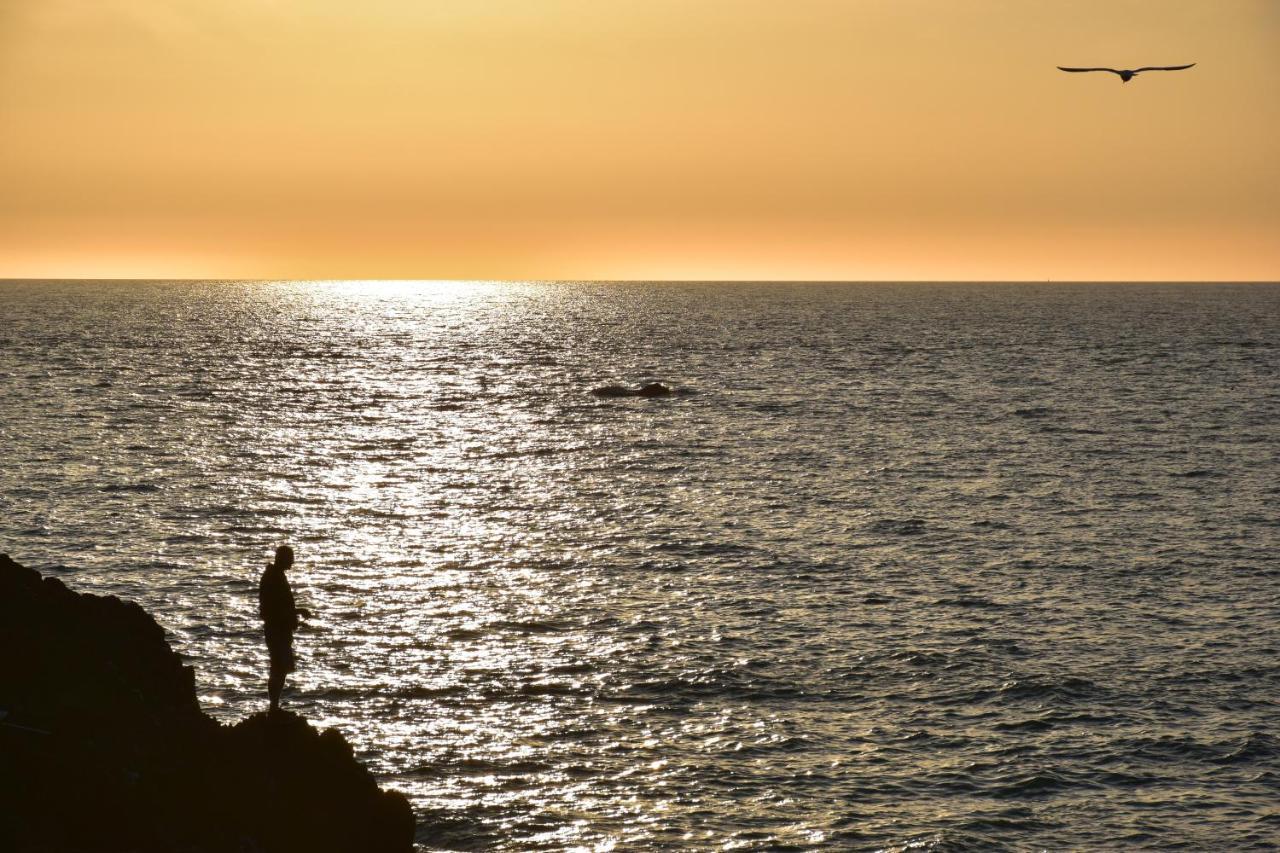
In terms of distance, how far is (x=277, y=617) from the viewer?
22.0 meters

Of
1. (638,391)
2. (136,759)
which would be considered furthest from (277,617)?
(638,391)

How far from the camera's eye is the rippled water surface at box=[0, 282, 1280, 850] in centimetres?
2762

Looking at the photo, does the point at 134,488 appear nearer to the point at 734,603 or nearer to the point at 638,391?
the point at 734,603

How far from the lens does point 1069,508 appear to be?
60.6 m

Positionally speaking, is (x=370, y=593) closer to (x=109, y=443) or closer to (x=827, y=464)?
(x=827, y=464)

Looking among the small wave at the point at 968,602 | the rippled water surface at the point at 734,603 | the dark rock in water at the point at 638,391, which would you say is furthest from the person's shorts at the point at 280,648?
the dark rock in water at the point at 638,391

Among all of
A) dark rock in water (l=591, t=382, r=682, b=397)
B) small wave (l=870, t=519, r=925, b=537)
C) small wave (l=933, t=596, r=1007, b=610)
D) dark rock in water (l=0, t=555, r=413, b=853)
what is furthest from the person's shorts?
dark rock in water (l=591, t=382, r=682, b=397)

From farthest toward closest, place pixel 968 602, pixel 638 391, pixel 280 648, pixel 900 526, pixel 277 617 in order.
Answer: pixel 638 391 → pixel 900 526 → pixel 968 602 → pixel 280 648 → pixel 277 617

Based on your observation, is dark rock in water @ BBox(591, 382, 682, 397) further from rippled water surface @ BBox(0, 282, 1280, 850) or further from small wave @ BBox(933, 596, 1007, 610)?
small wave @ BBox(933, 596, 1007, 610)

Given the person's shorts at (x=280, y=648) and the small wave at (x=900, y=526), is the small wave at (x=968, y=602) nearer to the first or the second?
the small wave at (x=900, y=526)

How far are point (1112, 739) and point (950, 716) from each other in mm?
3784

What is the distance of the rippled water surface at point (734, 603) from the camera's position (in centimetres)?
2762

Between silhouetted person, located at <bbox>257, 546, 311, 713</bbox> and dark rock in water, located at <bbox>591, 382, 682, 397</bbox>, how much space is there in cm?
9330

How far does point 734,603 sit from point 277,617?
23.0 m
